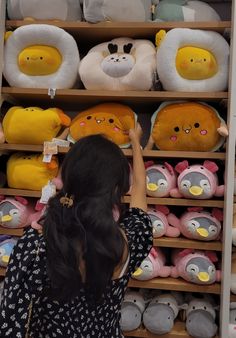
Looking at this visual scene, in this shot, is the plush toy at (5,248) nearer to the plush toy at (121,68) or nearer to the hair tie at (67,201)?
the plush toy at (121,68)

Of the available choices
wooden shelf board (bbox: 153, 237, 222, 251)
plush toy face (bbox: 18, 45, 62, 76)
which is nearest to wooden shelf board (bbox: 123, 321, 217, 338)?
wooden shelf board (bbox: 153, 237, 222, 251)

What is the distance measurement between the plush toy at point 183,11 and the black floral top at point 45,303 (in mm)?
1152

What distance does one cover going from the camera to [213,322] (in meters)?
1.84

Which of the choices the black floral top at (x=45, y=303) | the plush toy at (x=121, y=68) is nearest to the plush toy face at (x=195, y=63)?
the plush toy at (x=121, y=68)

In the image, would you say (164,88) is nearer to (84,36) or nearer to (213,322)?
(84,36)

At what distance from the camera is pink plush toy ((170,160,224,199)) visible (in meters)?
1.80

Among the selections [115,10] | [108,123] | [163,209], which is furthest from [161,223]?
[115,10]

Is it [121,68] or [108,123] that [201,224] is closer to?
[108,123]

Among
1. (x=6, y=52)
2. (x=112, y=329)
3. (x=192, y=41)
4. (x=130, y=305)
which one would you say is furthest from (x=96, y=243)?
(x=6, y=52)

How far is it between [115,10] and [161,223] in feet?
3.32

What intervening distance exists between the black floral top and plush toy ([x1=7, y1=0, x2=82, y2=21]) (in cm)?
123

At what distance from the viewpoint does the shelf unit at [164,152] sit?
5.82 feet

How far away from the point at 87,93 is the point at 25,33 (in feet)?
1.32

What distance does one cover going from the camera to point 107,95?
6.20 ft
